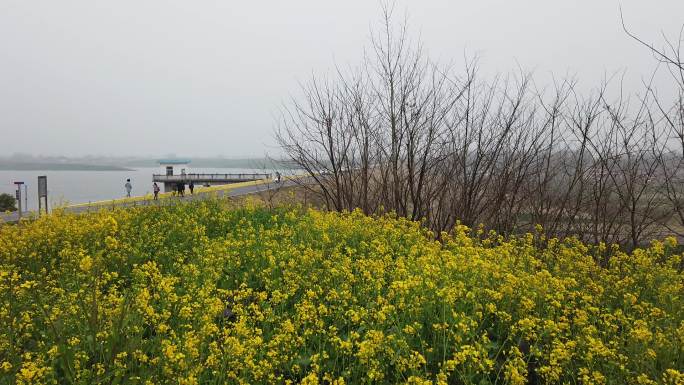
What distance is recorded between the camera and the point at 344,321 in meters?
3.02

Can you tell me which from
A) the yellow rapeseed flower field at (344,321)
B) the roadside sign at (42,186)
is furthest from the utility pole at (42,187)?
the yellow rapeseed flower field at (344,321)

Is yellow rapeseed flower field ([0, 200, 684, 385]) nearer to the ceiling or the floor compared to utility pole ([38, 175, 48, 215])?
nearer to the floor

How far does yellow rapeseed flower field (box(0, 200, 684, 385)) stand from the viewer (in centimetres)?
234

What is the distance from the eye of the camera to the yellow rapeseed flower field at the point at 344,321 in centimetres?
234

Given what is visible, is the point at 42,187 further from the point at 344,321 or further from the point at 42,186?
the point at 344,321

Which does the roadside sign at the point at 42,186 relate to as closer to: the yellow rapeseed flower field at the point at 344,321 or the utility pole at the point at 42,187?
the utility pole at the point at 42,187

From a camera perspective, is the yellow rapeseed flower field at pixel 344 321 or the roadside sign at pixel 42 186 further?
A: the roadside sign at pixel 42 186

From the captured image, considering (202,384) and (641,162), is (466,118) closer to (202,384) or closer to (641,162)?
(641,162)

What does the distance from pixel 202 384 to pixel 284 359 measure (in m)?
0.48

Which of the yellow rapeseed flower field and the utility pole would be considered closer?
the yellow rapeseed flower field

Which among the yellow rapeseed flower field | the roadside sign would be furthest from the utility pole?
the yellow rapeseed flower field

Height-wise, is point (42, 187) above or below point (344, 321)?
above

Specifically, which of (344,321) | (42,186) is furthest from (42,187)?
(344,321)

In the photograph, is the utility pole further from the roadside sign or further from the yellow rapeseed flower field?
the yellow rapeseed flower field
